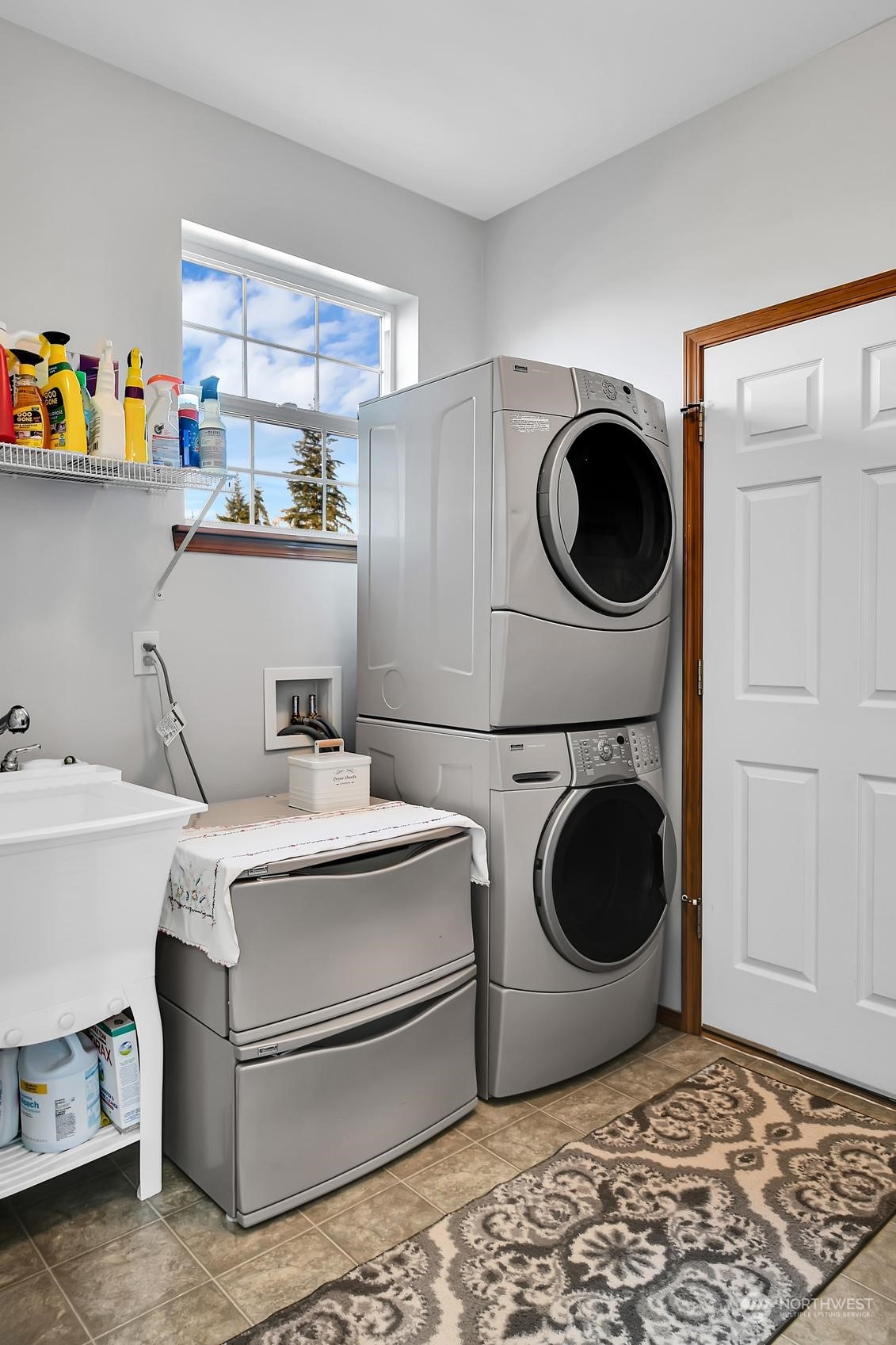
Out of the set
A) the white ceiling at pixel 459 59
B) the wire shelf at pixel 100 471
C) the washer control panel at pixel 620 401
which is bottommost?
the wire shelf at pixel 100 471

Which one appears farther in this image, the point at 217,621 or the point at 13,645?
the point at 217,621

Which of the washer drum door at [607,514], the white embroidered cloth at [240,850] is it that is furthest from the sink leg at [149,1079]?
the washer drum door at [607,514]

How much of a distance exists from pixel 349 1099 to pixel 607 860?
2.78 feet

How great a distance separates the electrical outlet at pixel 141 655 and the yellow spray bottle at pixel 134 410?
470 millimetres

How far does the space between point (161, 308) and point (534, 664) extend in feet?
4.32

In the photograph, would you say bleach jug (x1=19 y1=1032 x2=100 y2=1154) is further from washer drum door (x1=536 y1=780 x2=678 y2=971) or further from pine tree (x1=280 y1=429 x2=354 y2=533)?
pine tree (x1=280 y1=429 x2=354 y2=533)

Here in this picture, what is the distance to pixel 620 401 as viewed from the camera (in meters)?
2.23

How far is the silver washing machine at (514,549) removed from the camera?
203 centimetres

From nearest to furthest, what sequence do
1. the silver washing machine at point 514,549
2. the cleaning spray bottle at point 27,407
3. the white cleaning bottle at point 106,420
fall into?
the cleaning spray bottle at point 27,407, the white cleaning bottle at point 106,420, the silver washing machine at point 514,549

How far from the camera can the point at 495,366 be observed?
6.61 feet

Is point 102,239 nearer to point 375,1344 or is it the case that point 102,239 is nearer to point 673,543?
point 673,543

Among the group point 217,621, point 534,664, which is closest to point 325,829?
point 534,664

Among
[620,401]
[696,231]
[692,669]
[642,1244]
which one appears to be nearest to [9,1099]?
[642,1244]

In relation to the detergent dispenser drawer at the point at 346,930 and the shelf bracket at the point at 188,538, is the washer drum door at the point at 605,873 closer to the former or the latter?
the detergent dispenser drawer at the point at 346,930
